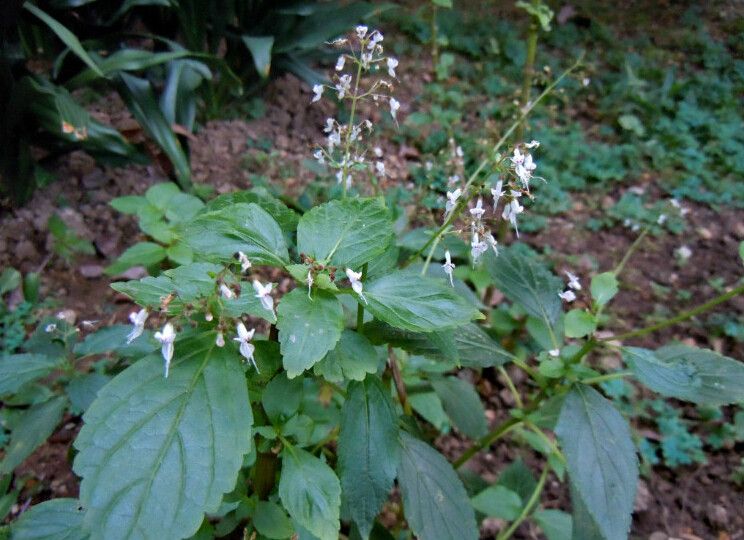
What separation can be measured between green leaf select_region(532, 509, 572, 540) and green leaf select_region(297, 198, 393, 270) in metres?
1.02

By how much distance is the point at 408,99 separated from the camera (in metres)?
3.91

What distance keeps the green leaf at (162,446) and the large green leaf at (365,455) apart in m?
0.27

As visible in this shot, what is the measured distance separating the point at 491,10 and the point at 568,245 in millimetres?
2575

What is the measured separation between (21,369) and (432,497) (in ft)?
3.39

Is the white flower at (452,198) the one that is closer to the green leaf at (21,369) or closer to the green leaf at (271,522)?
the green leaf at (271,522)

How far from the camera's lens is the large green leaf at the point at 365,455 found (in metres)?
1.18

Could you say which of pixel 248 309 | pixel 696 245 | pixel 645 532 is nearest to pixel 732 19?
pixel 696 245

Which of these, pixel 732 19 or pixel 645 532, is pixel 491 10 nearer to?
pixel 732 19

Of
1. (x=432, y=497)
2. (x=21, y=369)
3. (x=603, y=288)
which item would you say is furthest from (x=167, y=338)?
(x=603, y=288)

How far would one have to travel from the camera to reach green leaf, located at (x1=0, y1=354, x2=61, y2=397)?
143 centimetres

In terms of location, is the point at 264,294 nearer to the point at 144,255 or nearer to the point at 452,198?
the point at 452,198

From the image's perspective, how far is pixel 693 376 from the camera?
51.6 inches

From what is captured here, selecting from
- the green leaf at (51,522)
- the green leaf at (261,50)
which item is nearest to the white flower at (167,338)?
the green leaf at (51,522)

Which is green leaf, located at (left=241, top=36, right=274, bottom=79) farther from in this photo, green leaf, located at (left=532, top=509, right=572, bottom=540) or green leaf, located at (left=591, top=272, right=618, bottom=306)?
green leaf, located at (left=532, top=509, right=572, bottom=540)
